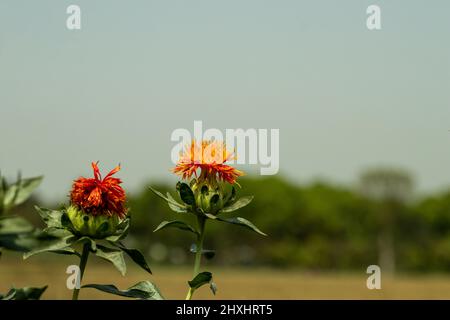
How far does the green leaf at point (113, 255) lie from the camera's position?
3408mm

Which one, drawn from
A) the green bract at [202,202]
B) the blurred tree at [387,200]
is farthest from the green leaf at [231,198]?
the blurred tree at [387,200]

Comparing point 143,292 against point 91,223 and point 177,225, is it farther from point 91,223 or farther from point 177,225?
point 91,223

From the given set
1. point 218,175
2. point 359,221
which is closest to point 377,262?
point 359,221

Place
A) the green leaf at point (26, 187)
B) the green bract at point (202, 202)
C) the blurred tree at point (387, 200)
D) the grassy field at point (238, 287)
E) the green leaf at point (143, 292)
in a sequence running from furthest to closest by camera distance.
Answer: the blurred tree at point (387, 200) → the grassy field at point (238, 287) → the green bract at point (202, 202) → the green leaf at point (143, 292) → the green leaf at point (26, 187)

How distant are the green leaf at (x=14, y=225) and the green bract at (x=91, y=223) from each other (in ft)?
5.48

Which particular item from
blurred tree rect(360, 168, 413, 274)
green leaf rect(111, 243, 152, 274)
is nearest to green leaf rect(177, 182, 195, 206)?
green leaf rect(111, 243, 152, 274)

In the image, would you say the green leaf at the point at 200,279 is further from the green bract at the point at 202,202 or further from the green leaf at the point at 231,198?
the green leaf at the point at 231,198

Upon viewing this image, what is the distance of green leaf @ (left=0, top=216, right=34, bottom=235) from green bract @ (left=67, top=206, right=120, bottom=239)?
1671 mm

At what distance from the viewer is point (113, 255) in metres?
3.52

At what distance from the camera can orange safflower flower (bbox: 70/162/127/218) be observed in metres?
3.82

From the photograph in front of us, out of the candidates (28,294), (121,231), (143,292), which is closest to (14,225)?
(28,294)

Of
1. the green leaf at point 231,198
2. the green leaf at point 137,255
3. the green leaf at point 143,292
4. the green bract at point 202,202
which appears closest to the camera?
the green leaf at point 143,292
